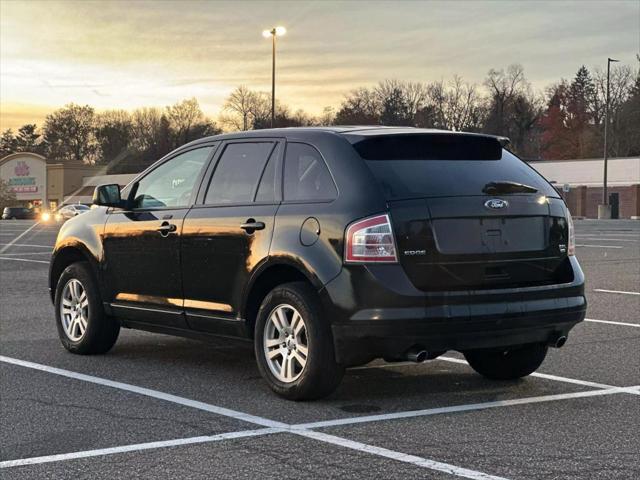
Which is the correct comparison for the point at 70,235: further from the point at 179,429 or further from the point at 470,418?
the point at 470,418

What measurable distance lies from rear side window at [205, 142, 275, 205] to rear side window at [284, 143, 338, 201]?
275mm

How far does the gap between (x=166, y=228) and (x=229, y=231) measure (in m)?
0.77

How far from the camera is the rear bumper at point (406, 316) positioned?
5.30m

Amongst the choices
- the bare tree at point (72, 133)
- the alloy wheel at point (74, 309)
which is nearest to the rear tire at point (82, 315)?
the alloy wheel at point (74, 309)

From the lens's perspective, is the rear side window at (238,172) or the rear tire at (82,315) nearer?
the rear side window at (238,172)

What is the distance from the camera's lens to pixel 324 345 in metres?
5.49

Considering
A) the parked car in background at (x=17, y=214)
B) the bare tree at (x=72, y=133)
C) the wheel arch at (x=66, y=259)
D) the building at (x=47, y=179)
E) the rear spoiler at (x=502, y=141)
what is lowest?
the parked car in background at (x=17, y=214)

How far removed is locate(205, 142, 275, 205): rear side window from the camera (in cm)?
639

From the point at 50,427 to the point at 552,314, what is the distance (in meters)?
3.18

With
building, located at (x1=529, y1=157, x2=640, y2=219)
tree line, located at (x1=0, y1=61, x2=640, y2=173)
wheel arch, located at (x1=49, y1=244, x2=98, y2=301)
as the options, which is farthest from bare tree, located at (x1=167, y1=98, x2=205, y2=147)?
wheel arch, located at (x1=49, y1=244, x2=98, y2=301)

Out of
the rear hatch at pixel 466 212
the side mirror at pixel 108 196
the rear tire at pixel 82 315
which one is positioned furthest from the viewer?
the rear tire at pixel 82 315

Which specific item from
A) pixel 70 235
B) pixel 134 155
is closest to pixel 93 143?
pixel 134 155

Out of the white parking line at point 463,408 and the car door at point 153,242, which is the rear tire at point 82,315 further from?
the white parking line at point 463,408

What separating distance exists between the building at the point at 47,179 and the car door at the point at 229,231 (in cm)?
9904
